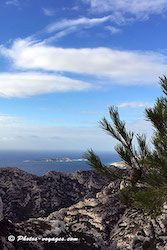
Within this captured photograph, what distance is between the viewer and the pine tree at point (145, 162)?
576 cm

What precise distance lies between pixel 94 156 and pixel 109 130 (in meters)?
0.90

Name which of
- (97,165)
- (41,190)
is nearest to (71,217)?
(41,190)

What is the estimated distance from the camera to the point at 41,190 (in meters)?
17.6

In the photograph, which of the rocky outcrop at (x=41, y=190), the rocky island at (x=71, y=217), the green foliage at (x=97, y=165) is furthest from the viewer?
the rocky outcrop at (x=41, y=190)

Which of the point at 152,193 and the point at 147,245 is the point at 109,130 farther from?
the point at 147,245

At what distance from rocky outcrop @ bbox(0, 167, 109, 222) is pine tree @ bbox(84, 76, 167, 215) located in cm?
1081

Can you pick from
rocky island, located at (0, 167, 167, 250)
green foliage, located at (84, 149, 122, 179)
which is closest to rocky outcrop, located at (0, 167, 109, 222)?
rocky island, located at (0, 167, 167, 250)

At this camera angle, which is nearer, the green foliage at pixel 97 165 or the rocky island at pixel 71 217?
the rocky island at pixel 71 217

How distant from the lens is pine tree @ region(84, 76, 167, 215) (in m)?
5.76

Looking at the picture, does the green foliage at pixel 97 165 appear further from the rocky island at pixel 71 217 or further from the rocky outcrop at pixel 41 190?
the rocky outcrop at pixel 41 190

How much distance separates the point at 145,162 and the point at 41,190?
1217cm

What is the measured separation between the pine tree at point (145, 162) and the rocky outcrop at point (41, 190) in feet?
35.5

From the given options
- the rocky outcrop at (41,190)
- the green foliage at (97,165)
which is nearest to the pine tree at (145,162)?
the green foliage at (97,165)

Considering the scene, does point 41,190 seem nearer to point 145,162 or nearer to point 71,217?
point 71,217
